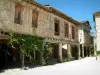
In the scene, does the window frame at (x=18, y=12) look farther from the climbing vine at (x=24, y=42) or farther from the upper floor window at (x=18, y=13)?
the climbing vine at (x=24, y=42)

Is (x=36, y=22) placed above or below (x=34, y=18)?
below

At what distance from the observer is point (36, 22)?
16.3 meters

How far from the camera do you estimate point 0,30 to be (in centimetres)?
1177

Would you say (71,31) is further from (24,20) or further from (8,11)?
(8,11)

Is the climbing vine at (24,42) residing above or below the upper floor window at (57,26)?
below

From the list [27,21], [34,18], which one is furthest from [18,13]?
[34,18]

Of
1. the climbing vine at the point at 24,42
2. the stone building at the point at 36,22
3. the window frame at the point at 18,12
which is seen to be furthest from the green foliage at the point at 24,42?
the window frame at the point at 18,12

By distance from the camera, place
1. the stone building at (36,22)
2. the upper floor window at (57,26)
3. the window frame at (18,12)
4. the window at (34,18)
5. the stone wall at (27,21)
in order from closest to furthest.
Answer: the stone wall at (27,21)
the stone building at (36,22)
the window frame at (18,12)
the window at (34,18)
the upper floor window at (57,26)

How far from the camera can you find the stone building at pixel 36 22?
12719 mm

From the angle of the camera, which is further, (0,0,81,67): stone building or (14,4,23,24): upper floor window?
(14,4,23,24): upper floor window

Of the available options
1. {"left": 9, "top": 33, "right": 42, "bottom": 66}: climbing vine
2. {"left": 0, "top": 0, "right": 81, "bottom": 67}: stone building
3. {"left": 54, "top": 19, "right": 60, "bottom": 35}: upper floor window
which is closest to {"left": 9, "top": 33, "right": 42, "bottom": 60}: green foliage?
{"left": 9, "top": 33, "right": 42, "bottom": 66}: climbing vine

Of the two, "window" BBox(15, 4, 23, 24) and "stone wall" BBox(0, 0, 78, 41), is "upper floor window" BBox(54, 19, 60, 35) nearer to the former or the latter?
"stone wall" BBox(0, 0, 78, 41)

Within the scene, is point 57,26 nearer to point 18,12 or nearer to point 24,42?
point 18,12

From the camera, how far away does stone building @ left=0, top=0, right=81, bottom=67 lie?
41.7 feet
